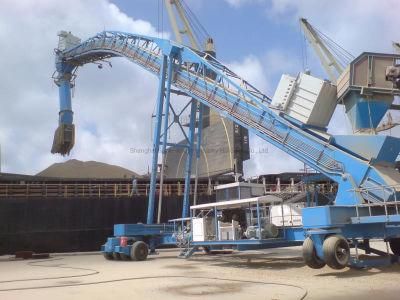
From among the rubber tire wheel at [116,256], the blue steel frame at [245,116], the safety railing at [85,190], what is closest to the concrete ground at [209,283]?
the blue steel frame at [245,116]

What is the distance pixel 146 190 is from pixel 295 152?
20.6 metres

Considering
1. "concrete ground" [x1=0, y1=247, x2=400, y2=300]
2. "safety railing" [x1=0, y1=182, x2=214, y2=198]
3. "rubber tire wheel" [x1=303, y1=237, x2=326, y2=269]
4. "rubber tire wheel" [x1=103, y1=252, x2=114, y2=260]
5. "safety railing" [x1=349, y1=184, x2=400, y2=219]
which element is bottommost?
"concrete ground" [x1=0, y1=247, x2=400, y2=300]

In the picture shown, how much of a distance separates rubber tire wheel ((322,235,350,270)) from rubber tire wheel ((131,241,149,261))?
11351 millimetres

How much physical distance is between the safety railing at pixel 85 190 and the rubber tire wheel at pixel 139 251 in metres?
11.2

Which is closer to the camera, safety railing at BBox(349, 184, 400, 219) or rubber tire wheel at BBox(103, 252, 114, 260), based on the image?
safety railing at BBox(349, 184, 400, 219)

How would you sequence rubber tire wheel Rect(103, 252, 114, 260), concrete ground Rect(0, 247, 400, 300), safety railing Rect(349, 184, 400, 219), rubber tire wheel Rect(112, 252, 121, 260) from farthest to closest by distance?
1. rubber tire wheel Rect(103, 252, 114, 260)
2. rubber tire wheel Rect(112, 252, 121, 260)
3. safety railing Rect(349, 184, 400, 219)
4. concrete ground Rect(0, 247, 400, 300)

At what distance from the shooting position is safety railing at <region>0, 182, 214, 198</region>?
113 ft

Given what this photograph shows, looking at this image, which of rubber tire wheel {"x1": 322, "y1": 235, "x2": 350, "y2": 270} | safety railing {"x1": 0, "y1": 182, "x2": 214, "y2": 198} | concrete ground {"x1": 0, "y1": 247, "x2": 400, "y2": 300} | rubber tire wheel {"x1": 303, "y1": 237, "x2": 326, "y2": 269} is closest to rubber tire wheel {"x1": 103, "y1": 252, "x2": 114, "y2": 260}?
concrete ground {"x1": 0, "y1": 247, "x2": 400, "y2": 300}

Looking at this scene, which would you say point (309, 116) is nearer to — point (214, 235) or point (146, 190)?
point (214, 235)

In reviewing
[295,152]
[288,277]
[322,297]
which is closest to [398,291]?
[322,297]

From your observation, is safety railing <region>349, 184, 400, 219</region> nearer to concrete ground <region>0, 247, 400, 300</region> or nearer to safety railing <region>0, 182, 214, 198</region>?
concrete ground <region>0, 247, 400, 300</region>

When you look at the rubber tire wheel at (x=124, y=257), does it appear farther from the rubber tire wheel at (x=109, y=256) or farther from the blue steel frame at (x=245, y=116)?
the blue steel frame at (x=245, y=116)

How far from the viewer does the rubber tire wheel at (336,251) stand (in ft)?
44.4

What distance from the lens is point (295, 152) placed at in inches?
730
